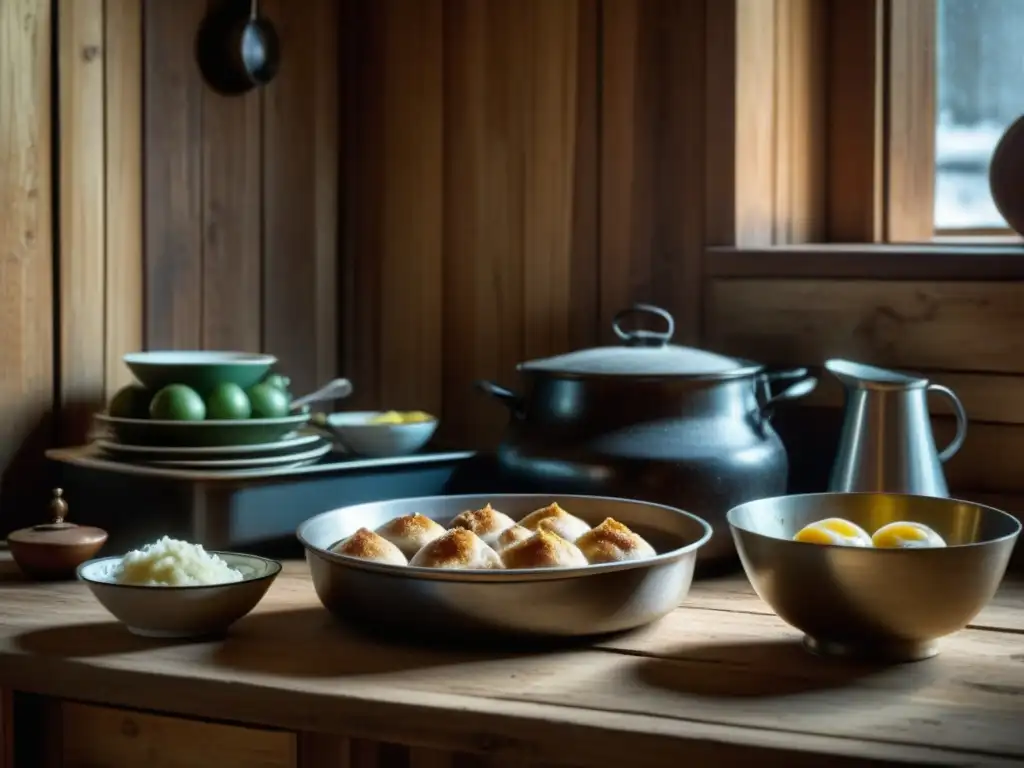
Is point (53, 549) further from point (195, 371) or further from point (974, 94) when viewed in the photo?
point (974, 94)

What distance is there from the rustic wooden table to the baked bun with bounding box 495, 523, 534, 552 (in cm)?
13

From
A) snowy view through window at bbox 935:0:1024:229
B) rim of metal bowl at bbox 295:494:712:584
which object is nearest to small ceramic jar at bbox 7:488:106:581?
rim of metal bowl at bbox 295:494:712:584

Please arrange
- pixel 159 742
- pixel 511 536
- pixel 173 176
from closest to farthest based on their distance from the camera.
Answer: pixel 159 742, pixel 511 536, pixel 173 176

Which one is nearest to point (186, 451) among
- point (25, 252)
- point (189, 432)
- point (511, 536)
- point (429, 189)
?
point (189, 432)

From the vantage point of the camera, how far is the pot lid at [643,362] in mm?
1512

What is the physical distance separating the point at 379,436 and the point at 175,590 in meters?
0.50

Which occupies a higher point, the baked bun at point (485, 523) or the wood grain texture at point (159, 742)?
the baked bun at point (485, 523)

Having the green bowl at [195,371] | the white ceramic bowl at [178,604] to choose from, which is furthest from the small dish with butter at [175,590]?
the green bowl at [195,371]

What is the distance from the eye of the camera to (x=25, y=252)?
5.35ft

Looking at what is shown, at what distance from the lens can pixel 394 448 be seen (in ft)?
5.55

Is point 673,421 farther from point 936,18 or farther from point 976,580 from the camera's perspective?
point 936,18

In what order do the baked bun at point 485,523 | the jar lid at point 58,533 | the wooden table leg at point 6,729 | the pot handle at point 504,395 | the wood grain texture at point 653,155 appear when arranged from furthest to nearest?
the wood grain texture at point 653,155 < the pot handle at point 504,395 < the jar lid at point 58,533 < the baked bun at point 485,523 < the wooden table leg at point 6,729

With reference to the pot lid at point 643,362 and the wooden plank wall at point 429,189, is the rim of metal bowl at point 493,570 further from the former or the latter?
the wooden plank wall at point 429,189

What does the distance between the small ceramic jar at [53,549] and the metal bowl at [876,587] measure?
2.24 feet
